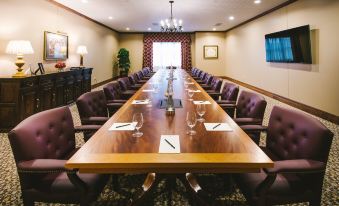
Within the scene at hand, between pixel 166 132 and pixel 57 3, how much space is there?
6029mm

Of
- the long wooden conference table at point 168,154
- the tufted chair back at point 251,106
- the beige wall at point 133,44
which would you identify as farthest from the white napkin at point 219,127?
the beige wall at point 133,44

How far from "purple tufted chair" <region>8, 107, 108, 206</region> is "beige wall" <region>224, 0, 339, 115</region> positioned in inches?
188

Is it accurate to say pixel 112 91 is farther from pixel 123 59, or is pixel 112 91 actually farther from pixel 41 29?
pixel 123 59

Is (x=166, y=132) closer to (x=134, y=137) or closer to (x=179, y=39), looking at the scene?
(x=134, y=137)

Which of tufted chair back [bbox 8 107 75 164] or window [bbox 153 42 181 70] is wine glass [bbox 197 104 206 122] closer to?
tufted chair back [bbox 8 107 75 164]

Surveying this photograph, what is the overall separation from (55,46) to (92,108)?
4492 mm

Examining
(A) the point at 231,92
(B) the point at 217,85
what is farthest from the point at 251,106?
(B) the point at 217,85

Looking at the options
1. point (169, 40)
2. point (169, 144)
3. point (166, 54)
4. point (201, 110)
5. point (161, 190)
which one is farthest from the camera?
point (166, 54)

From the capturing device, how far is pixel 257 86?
8883mm

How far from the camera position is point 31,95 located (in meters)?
4.48

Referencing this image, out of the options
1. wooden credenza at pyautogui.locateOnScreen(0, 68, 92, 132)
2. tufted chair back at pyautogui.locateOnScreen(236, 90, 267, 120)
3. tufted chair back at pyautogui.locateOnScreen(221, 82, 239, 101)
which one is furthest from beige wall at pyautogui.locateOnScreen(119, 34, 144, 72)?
tufted chair back at pyautogui.locateOnScreen(236, 90, 267, 120)

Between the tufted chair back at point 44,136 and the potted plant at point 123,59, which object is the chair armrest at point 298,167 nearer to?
the tufted chair back at point 44,136

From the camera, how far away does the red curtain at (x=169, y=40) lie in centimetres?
1341

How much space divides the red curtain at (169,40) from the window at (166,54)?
1.19 ft
